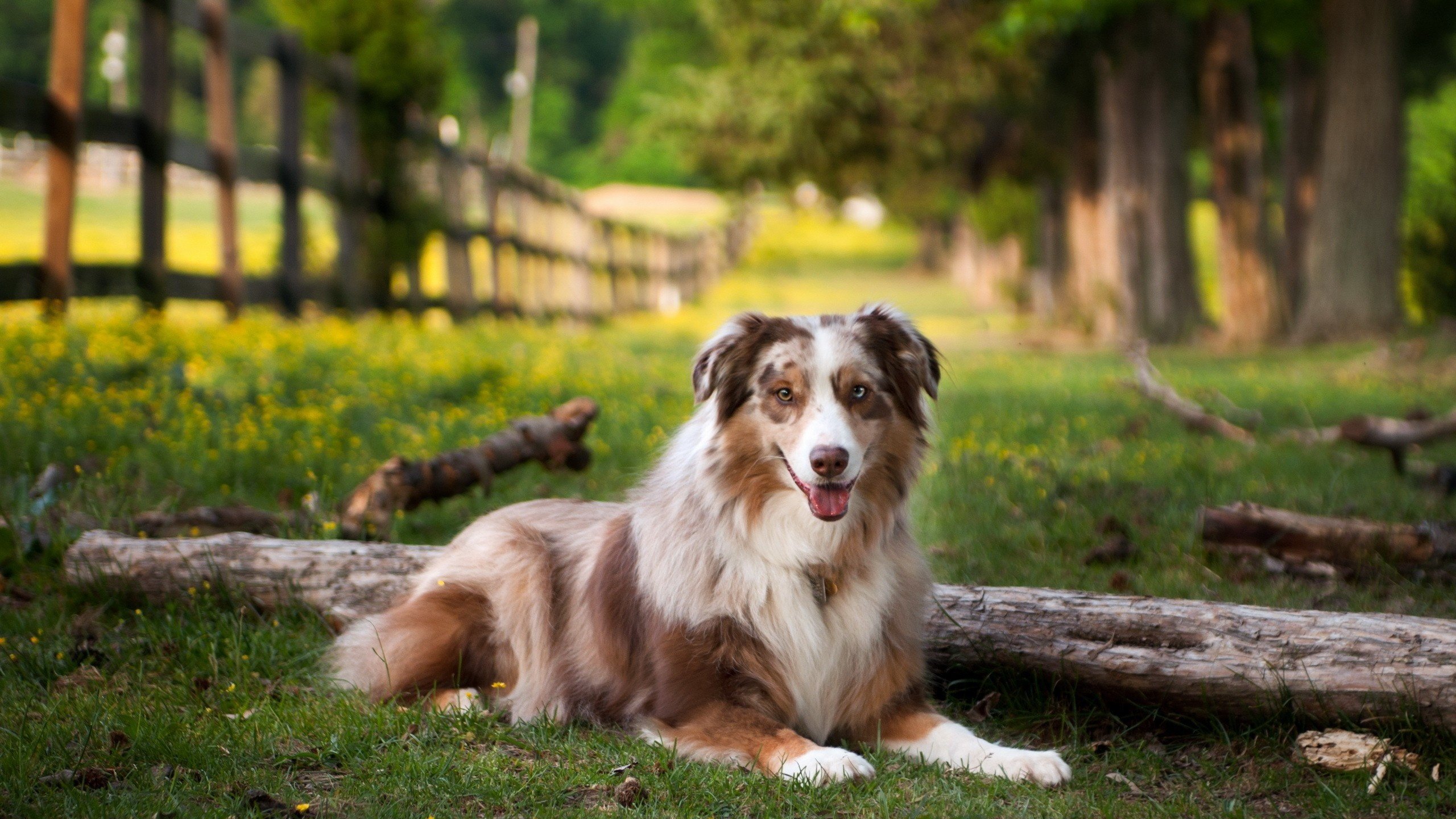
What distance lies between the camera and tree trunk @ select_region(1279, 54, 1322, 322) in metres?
20.9

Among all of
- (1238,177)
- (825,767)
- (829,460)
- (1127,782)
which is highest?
(1238,177)

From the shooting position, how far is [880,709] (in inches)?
171

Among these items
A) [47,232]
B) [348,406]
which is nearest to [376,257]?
[47,232]

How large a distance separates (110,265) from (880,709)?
335 inches

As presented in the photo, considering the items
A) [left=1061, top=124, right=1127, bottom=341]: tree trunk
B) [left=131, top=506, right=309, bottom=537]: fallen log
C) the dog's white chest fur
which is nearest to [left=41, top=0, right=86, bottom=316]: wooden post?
[left=131, top=506, right=309, bottom=537]: fallen log

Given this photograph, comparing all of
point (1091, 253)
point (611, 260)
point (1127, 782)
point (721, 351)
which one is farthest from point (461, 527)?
point (611, 260)

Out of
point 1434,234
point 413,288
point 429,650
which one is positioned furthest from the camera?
point 1434,234

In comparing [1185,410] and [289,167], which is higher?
[289,167]

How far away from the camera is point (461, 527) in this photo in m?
6.79

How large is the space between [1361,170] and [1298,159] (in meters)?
5.57

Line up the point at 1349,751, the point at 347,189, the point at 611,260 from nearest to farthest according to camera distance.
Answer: the point at 1349,751, the point at 347,189, the point at 611,260

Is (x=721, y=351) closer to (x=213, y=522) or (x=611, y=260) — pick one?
(x=213, y=522)

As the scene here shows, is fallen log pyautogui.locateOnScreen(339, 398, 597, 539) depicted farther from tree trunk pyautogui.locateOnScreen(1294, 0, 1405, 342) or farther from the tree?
tree trunk pyautogui.locateOnScreen(1294, 0, 1405, 342)

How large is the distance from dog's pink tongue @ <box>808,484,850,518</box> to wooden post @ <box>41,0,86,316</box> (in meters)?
7.56
